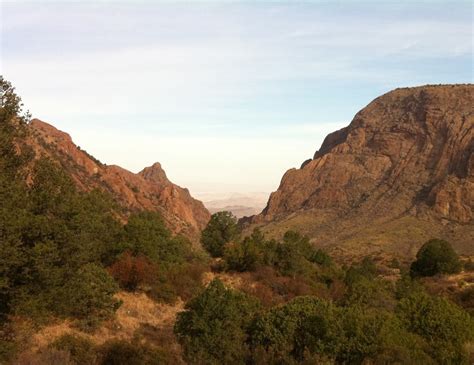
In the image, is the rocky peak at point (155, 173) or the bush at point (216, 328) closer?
the bush at point (216, 328)

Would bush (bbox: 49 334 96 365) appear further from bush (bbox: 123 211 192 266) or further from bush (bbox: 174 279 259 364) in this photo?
bush (bbox: 123 211 192 266)

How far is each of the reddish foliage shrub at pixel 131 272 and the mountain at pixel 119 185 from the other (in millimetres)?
32734

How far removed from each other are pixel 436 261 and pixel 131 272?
29.8m

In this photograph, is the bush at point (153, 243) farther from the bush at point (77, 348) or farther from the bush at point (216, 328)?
the bush at point (77, 348)

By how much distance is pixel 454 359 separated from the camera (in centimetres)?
1527

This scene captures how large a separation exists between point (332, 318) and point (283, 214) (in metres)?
108

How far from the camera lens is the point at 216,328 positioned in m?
17.5

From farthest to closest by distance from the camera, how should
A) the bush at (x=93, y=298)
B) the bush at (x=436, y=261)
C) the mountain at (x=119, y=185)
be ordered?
the mountain at (x=119, y=185)
the bush at (x=436, y=261)
the bush at (x=93, y=298)

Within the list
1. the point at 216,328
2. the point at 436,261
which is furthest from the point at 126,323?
the point at 436,261

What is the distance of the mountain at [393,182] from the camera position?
299 feet

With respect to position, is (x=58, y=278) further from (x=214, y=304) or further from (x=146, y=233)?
(x=146, y=233)

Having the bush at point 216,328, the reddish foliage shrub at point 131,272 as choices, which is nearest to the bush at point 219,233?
the reddish foliage shrub at point 131,272

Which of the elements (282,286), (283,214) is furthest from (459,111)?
(282,286)

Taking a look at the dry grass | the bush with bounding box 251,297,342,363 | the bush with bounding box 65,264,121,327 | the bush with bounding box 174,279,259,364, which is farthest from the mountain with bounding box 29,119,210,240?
the bush with bounding box 251,297,342,363
